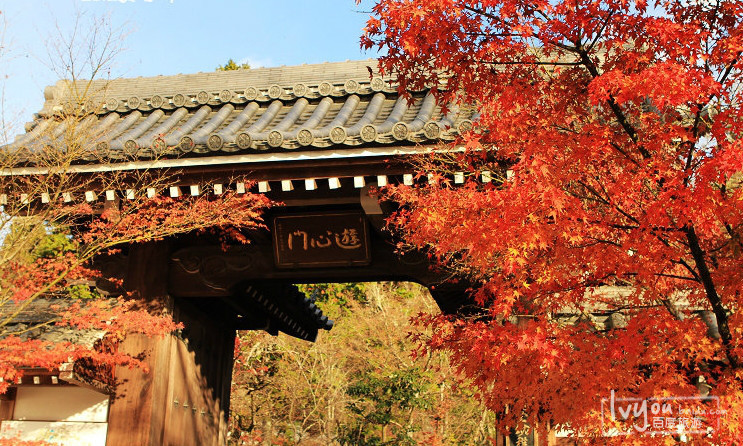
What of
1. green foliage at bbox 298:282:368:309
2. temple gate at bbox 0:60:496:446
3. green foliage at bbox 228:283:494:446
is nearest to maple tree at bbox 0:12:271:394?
temple gate at bbox 0:60:496:446

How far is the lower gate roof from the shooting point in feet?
21.3

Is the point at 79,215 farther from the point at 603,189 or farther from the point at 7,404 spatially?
the point at 603,189

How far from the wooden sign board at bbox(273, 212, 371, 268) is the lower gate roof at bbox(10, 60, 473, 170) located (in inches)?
39.2

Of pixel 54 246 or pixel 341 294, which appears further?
pixel 341 294

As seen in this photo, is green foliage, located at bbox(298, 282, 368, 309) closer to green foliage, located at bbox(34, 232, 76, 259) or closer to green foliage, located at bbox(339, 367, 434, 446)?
green foliage, located at bbox(339, 367, 434, 446)

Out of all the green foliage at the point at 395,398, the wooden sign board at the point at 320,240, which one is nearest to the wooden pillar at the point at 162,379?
the wooden sign board at the point at 320,240

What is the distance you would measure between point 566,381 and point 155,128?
17.9ft

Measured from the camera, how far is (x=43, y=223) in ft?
21.8

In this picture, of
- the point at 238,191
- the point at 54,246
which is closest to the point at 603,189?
the point at 238,191

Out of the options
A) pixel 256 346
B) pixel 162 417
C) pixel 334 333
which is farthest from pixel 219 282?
pixel 334 333

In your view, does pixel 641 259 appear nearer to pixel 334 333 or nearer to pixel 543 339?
pixel 543 339

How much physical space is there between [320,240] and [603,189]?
12.9ft

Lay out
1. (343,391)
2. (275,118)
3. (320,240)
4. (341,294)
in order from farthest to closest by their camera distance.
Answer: (341,294) < (343,391) < (275,118) < (320,240)

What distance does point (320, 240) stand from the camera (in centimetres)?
771
